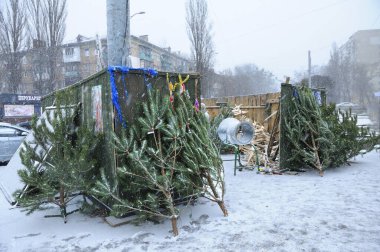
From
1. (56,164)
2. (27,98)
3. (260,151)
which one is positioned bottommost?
(260,151)

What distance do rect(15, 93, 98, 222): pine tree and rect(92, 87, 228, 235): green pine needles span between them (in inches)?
15.5

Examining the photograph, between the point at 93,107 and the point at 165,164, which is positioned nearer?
the point at 165,164

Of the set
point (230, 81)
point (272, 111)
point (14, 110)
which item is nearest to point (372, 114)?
point (272, 111)

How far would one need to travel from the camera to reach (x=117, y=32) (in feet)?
17.4

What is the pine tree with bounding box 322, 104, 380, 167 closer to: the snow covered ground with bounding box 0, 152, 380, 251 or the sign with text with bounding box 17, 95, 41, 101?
the snow covered ground with bounding box 0, 152, 380, 251

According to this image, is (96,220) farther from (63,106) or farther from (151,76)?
(151,76)

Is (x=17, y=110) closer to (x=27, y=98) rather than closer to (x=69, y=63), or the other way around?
(x=27, y=98)

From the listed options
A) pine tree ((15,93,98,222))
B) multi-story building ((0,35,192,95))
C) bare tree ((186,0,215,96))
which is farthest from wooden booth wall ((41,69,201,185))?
bare tree ((186,0,215,96))

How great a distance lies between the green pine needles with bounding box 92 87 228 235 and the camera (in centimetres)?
384

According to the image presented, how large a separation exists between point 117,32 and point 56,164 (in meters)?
2.70

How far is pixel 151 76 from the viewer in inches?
177

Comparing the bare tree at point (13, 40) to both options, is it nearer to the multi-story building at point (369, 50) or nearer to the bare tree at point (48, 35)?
the bare tree at point (48, 35)

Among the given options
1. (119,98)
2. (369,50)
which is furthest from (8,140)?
(369,50)

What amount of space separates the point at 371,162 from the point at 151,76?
758 centimetres
